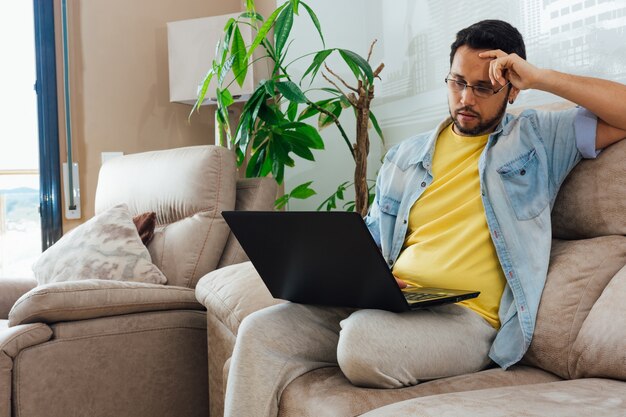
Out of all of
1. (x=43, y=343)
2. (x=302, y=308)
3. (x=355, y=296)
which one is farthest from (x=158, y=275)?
(x=355, y=296)

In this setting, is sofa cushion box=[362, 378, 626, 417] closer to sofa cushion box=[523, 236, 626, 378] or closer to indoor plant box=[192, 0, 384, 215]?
sofa cushion box=[523, 236, 626, 378]

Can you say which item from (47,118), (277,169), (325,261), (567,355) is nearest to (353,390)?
(325,261)

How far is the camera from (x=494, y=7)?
2.22m

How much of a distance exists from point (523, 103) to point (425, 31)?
646 millimetres

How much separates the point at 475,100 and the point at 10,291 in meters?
1.80

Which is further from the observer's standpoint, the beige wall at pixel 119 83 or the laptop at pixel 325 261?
the beige wall at pixel 119 83

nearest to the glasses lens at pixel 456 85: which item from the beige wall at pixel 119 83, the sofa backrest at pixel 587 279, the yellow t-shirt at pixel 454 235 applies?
the yellow t-shirt at pixel 454 235

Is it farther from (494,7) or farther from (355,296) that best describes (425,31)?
(355,296)

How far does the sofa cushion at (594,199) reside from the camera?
135cm

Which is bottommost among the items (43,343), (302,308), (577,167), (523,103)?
(43,343)

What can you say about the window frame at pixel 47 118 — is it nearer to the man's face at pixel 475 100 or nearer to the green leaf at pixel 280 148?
the green leaf at pixel 280 148

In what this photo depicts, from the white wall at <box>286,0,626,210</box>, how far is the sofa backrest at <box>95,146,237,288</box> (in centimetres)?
78

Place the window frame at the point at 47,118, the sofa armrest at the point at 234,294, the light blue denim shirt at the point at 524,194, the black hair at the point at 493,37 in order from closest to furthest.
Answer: the light blue denim shirt at the point at 524,194, the black hair at the point at 493,37, the sofa armrest at the point at 234,294, the window frame at the point at 47,118

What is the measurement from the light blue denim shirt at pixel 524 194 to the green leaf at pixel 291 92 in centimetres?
101
